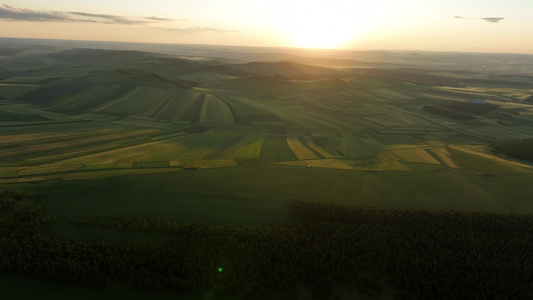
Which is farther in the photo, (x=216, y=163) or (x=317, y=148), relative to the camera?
(x=317, y=148)

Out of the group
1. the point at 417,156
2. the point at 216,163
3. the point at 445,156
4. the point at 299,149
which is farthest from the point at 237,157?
the point at 445,156

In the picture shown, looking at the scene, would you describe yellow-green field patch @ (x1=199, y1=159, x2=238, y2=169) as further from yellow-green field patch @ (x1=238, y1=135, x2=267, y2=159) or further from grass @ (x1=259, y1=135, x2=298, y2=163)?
grass @ (x1=259, y1=135, x2=298, y2=163)

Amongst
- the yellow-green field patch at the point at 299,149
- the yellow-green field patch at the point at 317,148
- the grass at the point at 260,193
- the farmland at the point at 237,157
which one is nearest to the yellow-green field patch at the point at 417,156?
the farmland at the point at 237,157

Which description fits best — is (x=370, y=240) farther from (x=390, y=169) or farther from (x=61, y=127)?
(x=61, y=127)

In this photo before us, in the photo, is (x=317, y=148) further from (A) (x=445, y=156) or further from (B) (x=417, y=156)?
(A) (x=445, y=156)

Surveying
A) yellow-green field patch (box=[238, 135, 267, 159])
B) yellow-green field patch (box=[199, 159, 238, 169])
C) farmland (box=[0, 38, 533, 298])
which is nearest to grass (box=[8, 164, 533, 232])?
farmland (box=[0, 38, 533, 298])

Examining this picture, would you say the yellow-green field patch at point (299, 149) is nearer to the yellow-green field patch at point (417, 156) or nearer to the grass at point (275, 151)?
the grass at point (275, 151)

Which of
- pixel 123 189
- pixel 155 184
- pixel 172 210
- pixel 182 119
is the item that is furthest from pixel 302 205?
pixel 182 119

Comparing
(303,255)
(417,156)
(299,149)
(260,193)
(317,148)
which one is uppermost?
(417,156)
